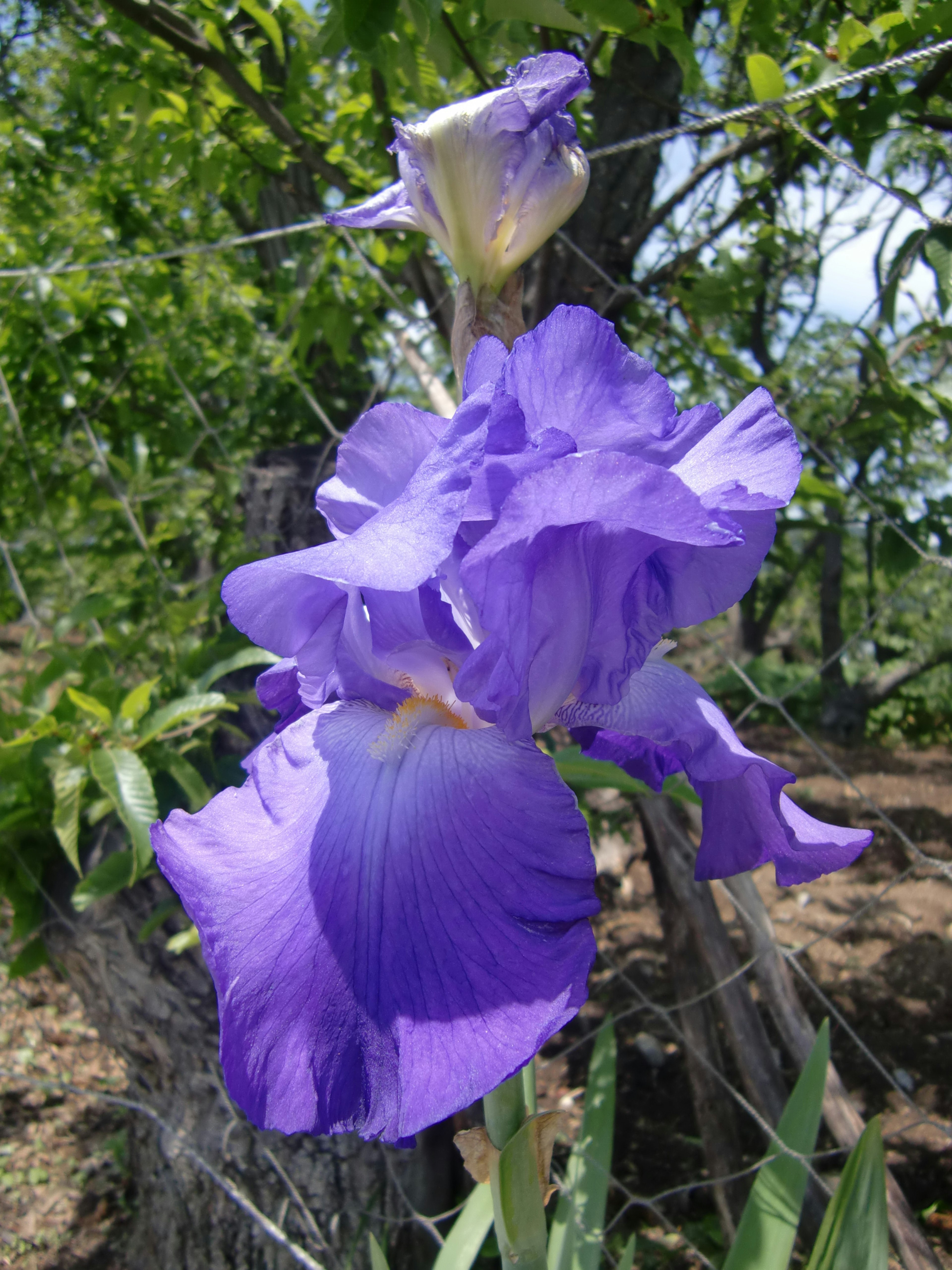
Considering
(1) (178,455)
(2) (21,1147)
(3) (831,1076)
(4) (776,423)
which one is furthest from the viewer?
(1) (178,455)

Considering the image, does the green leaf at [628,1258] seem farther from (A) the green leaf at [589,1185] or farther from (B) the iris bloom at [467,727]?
(B) the iris bloom at [467,727]

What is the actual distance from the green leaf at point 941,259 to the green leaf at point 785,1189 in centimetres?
113

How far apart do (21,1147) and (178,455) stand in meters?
2.02

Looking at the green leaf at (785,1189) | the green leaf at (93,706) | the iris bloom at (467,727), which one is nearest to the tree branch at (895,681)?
the green leaf at (785,1189)

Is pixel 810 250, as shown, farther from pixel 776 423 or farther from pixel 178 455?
pixel 776 423

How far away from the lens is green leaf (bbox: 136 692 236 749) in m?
1.27

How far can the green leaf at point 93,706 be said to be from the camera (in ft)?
4.32

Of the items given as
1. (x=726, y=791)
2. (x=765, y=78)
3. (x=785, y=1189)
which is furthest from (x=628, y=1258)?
(x=765, y=78)

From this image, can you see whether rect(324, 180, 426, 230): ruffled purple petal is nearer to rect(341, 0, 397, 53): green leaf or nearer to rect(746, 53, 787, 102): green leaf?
rect(341, 0, 397, 53): green leaf

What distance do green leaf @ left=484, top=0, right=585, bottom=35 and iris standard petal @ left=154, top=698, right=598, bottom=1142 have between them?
98 cm

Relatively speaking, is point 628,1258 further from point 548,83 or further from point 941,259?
point 941,259

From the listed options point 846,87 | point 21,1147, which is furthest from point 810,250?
point 21,1147

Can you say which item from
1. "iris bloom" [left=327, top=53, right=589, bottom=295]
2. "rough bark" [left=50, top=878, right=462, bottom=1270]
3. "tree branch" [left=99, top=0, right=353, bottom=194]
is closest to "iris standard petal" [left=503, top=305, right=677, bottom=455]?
"iris bloom" [left=327, top=53, right=589, bottom=295]

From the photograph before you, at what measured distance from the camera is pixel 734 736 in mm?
624
